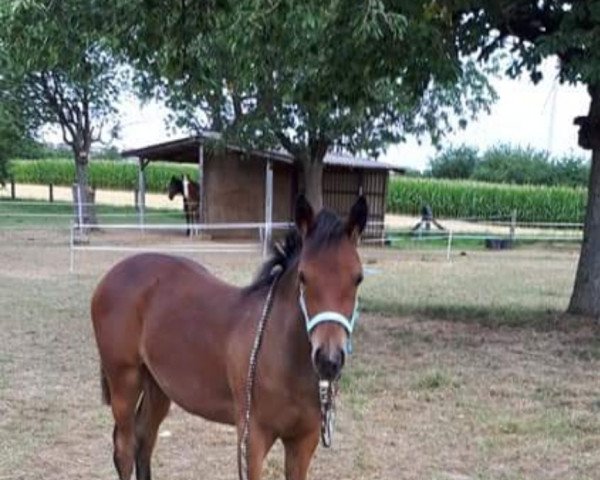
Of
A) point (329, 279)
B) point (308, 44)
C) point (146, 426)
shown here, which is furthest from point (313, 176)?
point (329, 279)

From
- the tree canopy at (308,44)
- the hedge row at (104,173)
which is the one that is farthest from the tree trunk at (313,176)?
the hedge row at (104,173)

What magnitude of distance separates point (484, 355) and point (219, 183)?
1607 cm

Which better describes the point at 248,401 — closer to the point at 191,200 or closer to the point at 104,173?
the point at 191,200

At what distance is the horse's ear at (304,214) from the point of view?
2662 mm

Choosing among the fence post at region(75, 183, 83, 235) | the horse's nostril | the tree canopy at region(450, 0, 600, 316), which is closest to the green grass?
the fence post at region(75, 183, 83, 235)

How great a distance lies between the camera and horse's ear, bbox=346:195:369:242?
2.62 meters

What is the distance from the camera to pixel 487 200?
110ft

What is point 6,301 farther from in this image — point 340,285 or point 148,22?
point 340,285

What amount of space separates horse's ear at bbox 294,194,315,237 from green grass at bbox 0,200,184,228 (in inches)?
748

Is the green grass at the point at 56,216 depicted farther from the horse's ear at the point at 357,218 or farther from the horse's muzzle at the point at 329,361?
the horse's muzzle at the point at 329,361

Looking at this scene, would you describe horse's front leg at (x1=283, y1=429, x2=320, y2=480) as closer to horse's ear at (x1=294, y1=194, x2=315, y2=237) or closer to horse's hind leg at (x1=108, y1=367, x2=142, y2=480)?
horse's ear at (x1=294, y1=194, x2=315, y2=237)

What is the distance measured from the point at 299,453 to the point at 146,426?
3.51 feet

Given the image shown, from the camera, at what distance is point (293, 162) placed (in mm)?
21547

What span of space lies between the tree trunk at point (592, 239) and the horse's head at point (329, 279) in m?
6.48
